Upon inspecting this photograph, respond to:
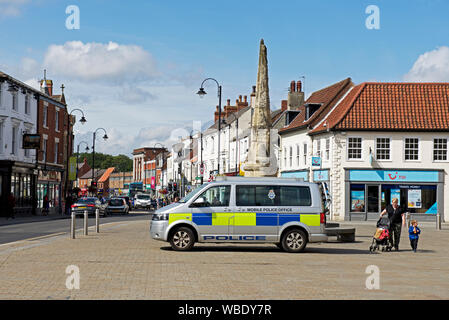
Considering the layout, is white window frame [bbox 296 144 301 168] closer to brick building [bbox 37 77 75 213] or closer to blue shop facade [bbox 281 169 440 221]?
blue shop facade [bbox 281 169 440 221]

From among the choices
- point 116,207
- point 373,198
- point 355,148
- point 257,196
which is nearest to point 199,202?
point 257,196

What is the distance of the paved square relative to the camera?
35.2ft

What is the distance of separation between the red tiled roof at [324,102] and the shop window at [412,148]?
755cm

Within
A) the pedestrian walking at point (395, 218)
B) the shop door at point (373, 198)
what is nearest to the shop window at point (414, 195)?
the shop door at point (373, 198)

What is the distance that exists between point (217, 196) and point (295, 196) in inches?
88.6

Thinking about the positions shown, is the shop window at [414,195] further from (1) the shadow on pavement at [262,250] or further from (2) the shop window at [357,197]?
(1) the shadow on pavement at [262,250]

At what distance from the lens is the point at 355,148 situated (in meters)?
47.9

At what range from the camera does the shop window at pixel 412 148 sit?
1870 inches

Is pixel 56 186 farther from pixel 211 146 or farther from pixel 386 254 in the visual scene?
pixel 386 254

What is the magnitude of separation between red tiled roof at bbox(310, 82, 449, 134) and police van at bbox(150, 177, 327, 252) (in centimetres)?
2895

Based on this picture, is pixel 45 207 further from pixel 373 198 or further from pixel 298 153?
pixel 373 198

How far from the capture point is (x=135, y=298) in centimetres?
1003
